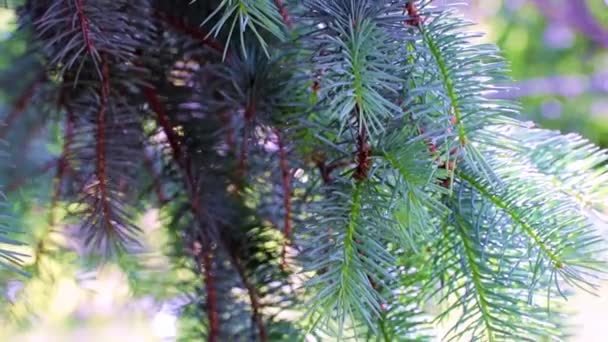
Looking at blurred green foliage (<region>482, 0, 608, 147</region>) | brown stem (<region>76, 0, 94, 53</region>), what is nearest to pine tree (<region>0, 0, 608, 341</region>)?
brown stem (<region>76, 0, 94, 53</region>)

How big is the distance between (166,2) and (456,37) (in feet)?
0.53

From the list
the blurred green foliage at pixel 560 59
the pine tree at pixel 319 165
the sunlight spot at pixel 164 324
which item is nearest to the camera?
the pine tree at pixel 319 165

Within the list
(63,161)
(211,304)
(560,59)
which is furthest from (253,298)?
(560,59)

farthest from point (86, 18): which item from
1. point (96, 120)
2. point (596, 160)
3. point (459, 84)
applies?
point (596, 160)

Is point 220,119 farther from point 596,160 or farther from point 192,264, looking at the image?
point 596,160

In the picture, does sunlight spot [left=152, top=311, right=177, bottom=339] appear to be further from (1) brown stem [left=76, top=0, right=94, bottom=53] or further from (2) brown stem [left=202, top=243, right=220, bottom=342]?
(1) brown stem [left=76, top=0, right=94, bottom=53]

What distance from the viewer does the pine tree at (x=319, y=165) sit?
0.25 metres

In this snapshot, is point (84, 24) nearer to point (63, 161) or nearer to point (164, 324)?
point (63, 161)

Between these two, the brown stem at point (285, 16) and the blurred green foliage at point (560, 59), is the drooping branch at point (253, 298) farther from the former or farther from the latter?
the blurred green foliage at point (560, 59)

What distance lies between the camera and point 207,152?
357mm

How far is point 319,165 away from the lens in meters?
0.33

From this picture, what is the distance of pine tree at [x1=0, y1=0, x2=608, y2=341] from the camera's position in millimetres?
253

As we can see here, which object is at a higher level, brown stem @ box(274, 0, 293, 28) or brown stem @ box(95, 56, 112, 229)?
brown stem @ box(274, 0, 293, 28)

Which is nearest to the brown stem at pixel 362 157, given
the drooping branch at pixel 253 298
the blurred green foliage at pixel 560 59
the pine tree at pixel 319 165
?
the pine tree at pixel 319 165
